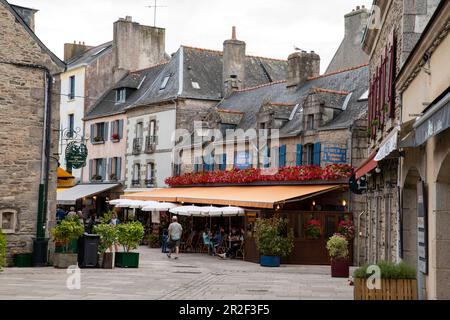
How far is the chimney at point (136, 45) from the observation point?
1767 inches

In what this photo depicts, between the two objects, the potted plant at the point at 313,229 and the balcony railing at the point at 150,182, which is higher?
the balcony railing at the point at 150,182

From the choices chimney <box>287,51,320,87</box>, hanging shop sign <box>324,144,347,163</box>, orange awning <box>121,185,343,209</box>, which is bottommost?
orange awning <box>121,185,343,209</box>

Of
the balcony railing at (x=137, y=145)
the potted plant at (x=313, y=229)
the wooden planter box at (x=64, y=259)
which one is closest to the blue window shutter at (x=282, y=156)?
the potted plant at (x=313, y=229)

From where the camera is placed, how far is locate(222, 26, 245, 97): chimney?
3950cm

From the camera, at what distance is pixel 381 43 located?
19391 millimetres

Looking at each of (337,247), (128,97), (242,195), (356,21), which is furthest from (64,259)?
(128,97)

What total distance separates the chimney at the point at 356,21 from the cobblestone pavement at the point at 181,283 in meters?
15.1

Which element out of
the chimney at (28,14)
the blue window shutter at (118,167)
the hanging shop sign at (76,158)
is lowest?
the hanging shop sign at (76,158)

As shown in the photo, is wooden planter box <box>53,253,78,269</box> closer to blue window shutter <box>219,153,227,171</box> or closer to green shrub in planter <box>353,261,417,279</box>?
green shrub in planter <box>353,261,417,279</box>

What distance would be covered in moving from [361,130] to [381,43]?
641 cm

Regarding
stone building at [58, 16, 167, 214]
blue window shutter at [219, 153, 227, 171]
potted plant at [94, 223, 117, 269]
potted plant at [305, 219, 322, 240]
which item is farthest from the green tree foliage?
stone building at [58, 16, 167, 214]

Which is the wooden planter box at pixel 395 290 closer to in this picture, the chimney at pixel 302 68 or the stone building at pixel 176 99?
the chimney at pixel 302 68

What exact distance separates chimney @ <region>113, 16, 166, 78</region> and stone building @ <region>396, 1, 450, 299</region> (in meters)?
33.6
